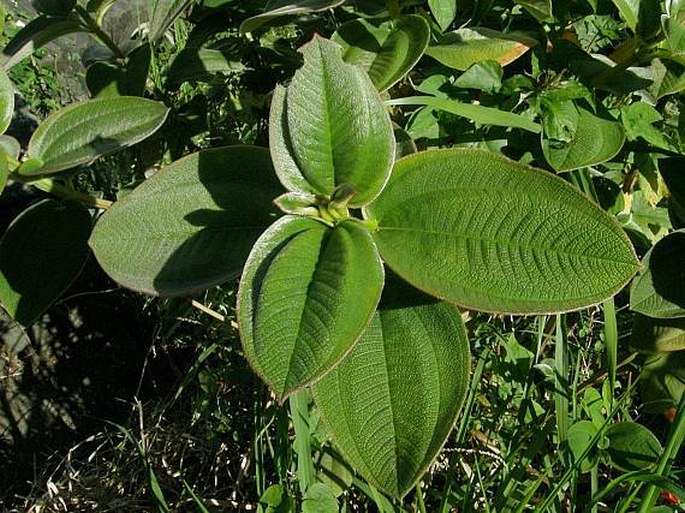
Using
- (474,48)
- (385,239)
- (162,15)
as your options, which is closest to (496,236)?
(385,239)

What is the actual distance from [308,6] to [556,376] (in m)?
0.59

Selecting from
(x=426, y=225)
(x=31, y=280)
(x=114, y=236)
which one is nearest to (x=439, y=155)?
(x=426, y=225)

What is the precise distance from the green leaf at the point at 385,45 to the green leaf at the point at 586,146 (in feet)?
0.62

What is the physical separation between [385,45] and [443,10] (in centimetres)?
8

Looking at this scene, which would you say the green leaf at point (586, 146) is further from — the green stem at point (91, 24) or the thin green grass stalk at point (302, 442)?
the green stem at point (91, 24)

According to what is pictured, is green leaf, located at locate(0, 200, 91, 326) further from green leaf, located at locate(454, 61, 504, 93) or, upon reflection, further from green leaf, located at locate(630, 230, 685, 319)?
green leaf, located at locate(630, 230, 685, 319)

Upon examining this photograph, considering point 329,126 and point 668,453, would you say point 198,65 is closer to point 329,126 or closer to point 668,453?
point 329,126

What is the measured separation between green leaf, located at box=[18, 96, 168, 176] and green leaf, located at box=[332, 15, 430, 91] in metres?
0.25

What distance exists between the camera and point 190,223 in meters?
0.84

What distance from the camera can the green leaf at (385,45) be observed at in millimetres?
917

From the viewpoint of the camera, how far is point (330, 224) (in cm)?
80

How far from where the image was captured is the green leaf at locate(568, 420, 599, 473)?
3.32 ft

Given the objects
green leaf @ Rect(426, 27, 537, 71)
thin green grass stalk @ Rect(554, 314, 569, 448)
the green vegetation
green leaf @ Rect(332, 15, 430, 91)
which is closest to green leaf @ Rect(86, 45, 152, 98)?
the green vegetation

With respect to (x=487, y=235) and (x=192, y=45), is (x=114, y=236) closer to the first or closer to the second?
(x=487, y=235)
